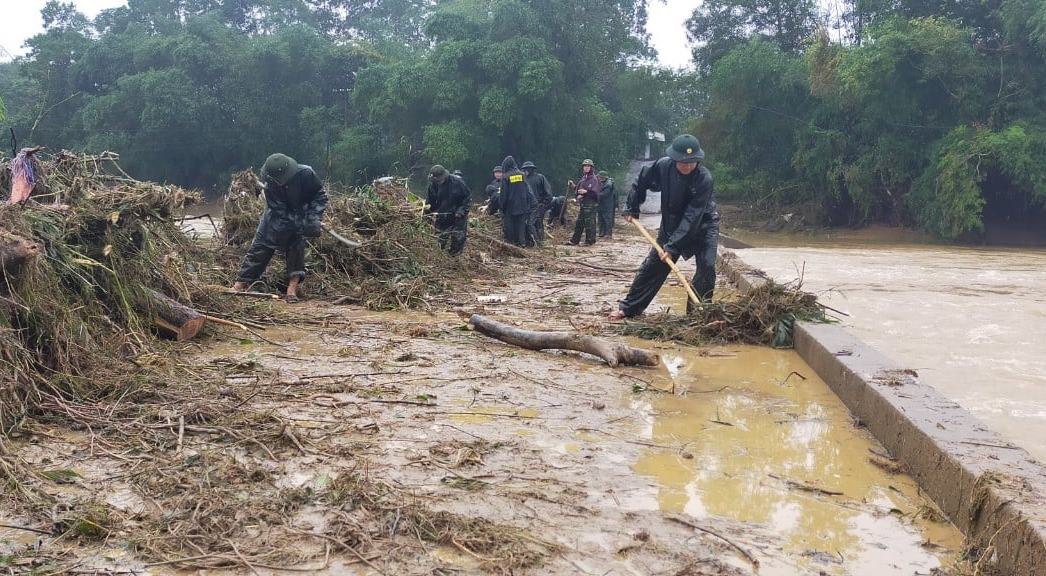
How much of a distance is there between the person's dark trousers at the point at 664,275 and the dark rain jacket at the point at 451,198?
4.28 m

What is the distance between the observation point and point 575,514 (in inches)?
131

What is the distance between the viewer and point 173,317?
625cm

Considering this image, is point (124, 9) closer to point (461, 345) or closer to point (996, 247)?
point (996, 247)

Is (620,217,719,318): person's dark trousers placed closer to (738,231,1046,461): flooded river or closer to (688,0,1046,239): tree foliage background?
(738,231,1046,461): flooded river

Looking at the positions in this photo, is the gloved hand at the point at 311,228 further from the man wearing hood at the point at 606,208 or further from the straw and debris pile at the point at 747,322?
the man wearing hood at the point at 606,208

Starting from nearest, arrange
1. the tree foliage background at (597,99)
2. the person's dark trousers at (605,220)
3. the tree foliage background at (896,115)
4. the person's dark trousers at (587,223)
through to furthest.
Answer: the person's dark trousers at (587,223) < the person's dark trousers at (605,220) < the tree foliage background at (896,115) < the tree foliage background at (597,99)

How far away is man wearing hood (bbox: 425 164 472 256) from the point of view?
11.6 metres

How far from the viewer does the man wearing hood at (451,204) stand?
1157cm

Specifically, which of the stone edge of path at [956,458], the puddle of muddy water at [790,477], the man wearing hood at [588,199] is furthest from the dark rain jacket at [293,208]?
the man wearing hood at [588,199]

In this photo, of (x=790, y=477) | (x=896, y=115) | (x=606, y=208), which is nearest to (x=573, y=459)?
(x=790, y=477)

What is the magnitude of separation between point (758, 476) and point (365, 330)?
4.03m

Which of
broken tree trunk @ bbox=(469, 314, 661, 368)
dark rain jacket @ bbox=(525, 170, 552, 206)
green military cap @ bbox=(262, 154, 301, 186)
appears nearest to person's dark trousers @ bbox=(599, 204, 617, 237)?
dark rain jacket @ bbox=(525, 170, 552, 206)

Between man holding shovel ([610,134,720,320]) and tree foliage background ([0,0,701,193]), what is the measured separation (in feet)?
72.1

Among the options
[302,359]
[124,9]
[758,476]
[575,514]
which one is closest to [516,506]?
[575,514]
